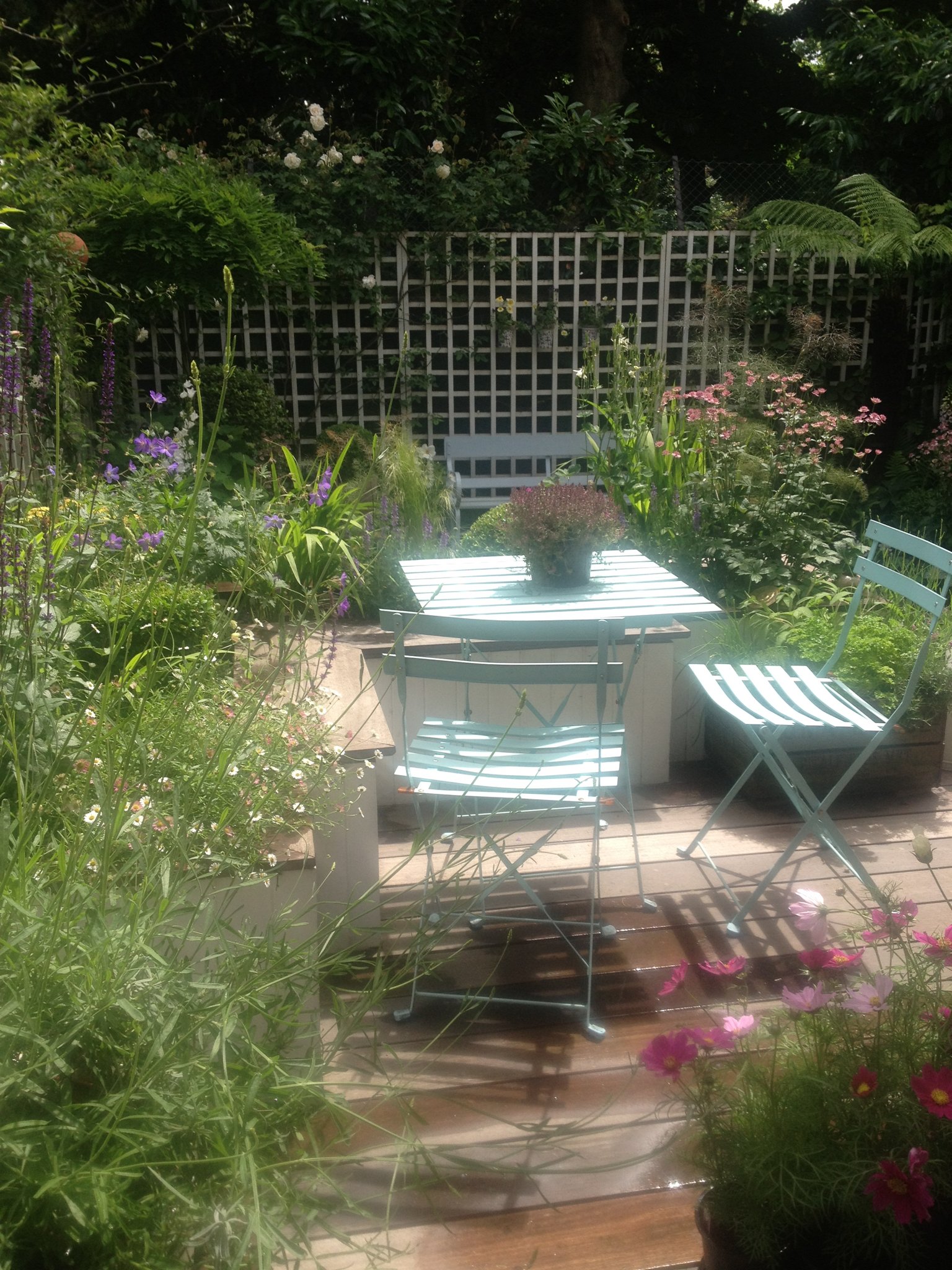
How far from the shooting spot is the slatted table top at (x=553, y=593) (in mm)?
2973

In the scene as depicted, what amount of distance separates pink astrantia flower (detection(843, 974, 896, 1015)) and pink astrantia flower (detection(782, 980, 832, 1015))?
34mm

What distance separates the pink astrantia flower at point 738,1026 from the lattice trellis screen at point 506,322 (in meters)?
6.66

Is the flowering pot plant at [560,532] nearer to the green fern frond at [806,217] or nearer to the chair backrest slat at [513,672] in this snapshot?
the chair backrest slat at [513,672]

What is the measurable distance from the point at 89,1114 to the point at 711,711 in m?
3.12

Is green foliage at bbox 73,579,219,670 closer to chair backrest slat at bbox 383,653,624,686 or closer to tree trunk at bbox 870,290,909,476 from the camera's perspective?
chair backrest slat at bbox 383,653,624,686

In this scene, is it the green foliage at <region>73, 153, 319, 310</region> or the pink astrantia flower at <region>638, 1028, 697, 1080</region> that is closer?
the pink astrantia flower at <region>638, 1028, 697, 1080</region>

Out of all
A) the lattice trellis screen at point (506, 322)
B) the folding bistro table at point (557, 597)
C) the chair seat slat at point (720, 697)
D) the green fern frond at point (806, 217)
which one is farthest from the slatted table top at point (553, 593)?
the green fern frond at point (806, 217)

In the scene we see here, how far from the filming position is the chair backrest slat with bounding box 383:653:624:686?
94.2 inches

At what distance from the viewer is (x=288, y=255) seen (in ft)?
20.2

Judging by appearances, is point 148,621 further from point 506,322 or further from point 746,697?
point 506,322

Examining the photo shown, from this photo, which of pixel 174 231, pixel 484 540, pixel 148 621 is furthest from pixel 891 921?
pixel 174 231

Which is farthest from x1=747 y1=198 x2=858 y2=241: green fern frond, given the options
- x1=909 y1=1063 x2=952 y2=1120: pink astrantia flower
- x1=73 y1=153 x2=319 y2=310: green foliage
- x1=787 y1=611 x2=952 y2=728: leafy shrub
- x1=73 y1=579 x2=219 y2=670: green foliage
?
x1=909 y1=1063 x2=952 y2=1120: pink astrantia flower

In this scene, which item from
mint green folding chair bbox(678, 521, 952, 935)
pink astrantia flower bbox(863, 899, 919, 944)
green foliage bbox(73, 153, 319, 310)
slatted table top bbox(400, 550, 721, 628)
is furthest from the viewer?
green foliage bbox(73, 153, 319, 310)

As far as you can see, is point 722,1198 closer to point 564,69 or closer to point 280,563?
point 280,563
